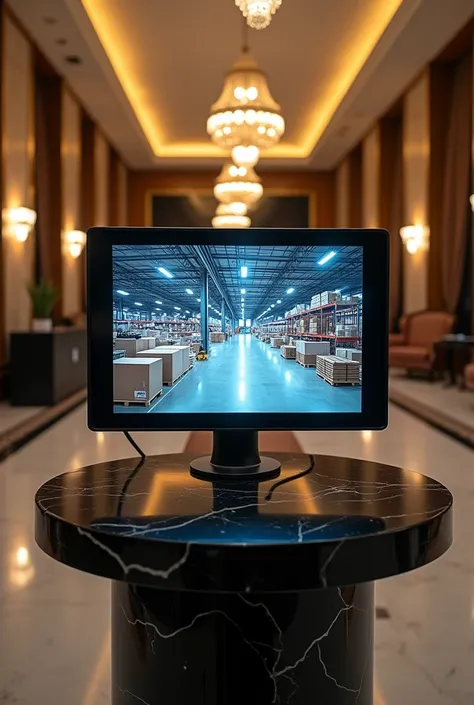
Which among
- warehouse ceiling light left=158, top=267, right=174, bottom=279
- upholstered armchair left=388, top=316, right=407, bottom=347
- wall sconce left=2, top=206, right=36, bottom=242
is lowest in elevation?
Result: upholstered armchair left=388, top=316, right=407, bottom=347

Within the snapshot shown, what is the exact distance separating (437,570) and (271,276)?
5.69 feet

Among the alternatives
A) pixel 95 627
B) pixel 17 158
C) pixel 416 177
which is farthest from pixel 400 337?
pixel 95 627

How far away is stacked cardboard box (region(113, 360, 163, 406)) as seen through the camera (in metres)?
1.41

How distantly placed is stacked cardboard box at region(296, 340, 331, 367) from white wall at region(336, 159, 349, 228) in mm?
13665

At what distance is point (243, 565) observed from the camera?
1069 mm

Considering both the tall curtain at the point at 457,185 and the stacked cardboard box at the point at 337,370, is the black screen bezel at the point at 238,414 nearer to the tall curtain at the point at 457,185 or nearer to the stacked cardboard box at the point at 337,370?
the stacked cardboard box at the point at 337,370

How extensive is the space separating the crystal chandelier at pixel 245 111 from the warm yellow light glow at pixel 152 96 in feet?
4.69

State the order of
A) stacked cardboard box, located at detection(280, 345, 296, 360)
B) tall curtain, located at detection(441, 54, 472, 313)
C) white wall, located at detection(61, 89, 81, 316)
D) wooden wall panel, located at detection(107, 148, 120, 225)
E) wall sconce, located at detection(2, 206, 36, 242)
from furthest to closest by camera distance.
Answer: wooden wall panel, located at detection(107, 148, 120, 225), white wall, located at detection(61, 89, 81, 316), tall curtain, located at detection(441, 54, 472, 313), wall sconce, located at detection(2, 206, 36, 242), stacked cardboard box, located at detection(280, 345, 296, 360)

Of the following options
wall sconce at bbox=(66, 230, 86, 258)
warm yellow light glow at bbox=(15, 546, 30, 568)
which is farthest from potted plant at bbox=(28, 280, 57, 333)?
warm yellow light glow at bbox=(15, 546, 30, 568)

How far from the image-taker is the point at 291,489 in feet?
4.59

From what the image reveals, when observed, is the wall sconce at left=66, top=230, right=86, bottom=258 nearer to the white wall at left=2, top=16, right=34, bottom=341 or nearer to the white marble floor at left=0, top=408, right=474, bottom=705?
the white wall at left=2, top=16, right=34, bottom=341

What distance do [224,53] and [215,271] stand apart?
30.3 ft

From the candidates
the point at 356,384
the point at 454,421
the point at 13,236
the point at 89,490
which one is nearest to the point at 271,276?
the point at 356,384

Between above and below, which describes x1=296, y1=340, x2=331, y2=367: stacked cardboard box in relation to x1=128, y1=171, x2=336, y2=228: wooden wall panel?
below
